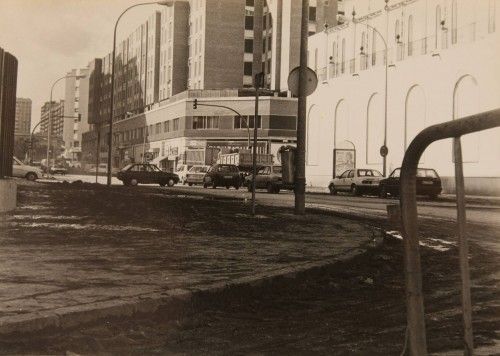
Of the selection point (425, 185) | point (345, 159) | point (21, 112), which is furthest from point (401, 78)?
point (21, 112)

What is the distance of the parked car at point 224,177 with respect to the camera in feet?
138

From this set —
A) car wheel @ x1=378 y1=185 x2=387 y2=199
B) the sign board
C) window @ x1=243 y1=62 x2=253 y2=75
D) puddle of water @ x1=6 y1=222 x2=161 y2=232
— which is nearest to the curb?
puddle of water @ x1=6 y1=222 x2=161 y2=232

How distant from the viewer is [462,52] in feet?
112

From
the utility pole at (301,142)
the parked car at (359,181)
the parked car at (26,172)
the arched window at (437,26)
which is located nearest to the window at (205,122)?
the parked car at (26,172)

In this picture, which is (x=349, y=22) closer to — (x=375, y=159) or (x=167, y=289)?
(x=375, y=159)

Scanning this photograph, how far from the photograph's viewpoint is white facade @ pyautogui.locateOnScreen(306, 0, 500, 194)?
3247 cm

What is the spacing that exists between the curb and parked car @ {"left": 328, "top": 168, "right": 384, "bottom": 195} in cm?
2833

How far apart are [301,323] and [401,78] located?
37145 millimetres

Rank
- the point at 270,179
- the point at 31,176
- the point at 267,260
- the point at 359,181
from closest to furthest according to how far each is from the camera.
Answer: the point at 267,260
the point at 359,181
the point at 270,179
the point at 31,176

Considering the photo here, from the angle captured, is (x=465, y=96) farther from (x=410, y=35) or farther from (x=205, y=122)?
(x=205, y=122)

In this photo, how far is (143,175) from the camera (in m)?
44.8

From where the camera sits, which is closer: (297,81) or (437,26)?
(297,81)

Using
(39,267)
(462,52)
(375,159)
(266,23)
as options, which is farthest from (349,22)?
(39,267)

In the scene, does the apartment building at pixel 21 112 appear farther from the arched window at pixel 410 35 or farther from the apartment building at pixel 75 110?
the apartment building at pixel 75 110
